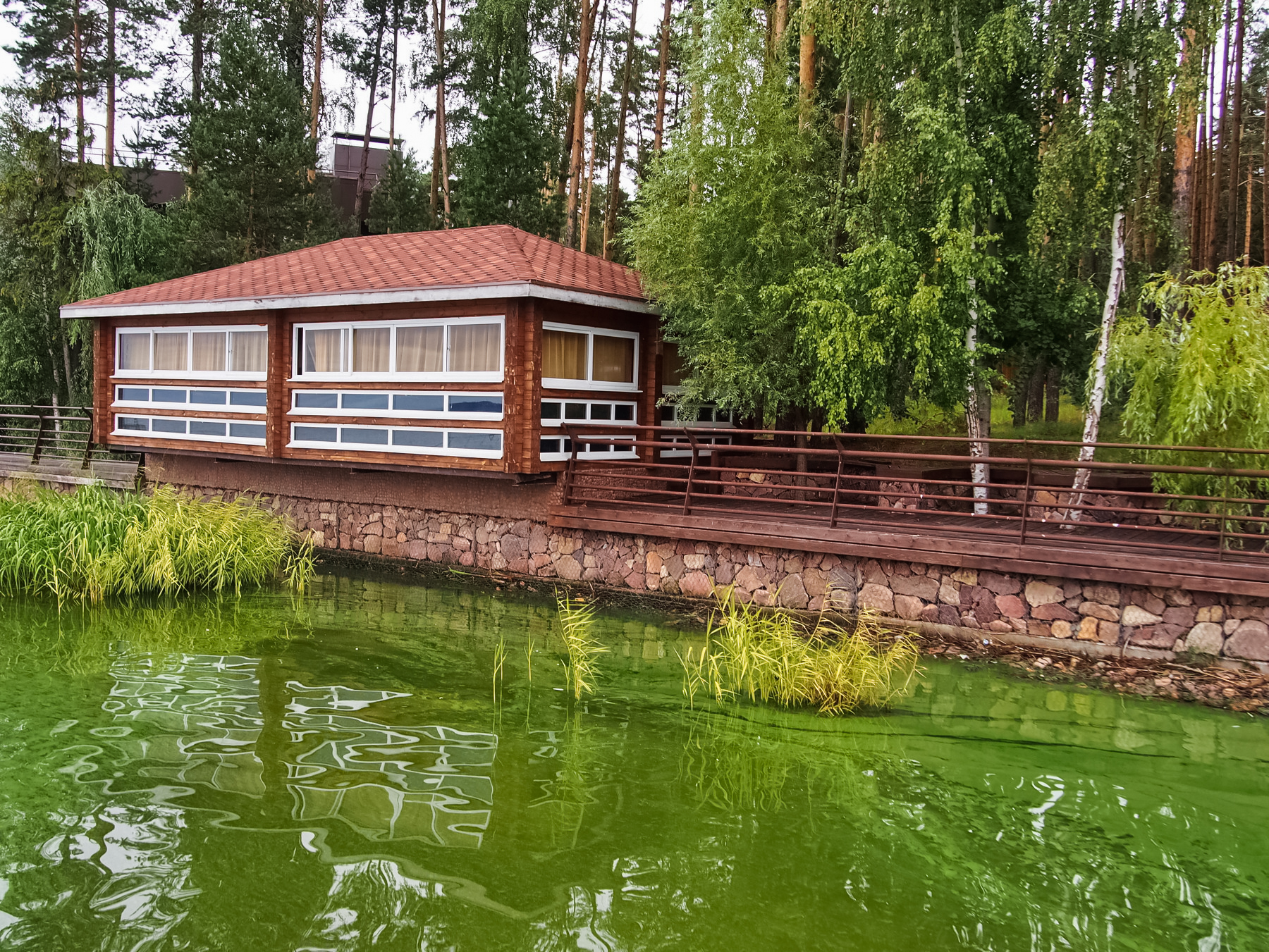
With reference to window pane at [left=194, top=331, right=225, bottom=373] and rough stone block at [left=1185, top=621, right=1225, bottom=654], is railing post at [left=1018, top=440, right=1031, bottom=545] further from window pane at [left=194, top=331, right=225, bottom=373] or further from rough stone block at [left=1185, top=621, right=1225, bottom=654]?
window pane at [left=194, top=331, right=225, bottom=373]

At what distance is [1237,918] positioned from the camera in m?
4.73

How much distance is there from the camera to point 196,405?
15633 millimetres

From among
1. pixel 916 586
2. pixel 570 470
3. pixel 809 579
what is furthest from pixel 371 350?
pixel 916 586

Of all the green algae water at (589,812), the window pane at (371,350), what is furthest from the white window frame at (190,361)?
the green algae water at (589,812)

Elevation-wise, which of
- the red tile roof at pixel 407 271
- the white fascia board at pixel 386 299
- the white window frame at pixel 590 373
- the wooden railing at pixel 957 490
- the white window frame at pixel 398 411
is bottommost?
the wooden railing at pixel 957 490

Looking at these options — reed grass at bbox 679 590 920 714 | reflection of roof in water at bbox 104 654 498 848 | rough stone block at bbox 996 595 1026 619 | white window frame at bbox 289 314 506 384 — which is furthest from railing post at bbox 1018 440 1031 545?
white window frame at bbox 289 314 506 384

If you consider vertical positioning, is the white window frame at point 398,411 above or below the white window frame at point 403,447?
above

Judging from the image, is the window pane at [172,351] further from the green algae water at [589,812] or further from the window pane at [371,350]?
the green algae water at [589,812]

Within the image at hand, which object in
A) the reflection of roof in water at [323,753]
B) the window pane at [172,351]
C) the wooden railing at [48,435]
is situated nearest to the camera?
the reflection of roof in water at [323,753]

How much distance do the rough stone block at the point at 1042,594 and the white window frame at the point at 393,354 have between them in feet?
22.0

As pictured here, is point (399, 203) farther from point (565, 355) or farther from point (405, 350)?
point (565, 355)

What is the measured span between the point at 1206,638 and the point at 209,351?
1417 centimetres

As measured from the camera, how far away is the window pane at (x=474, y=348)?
41.1 ft

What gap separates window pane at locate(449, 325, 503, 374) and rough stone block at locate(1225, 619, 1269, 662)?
860 centimetres
